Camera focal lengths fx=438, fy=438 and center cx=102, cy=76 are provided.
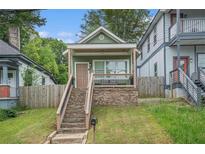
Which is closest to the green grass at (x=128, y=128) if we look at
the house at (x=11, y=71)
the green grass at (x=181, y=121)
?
the green grass at (x=181, y=121)

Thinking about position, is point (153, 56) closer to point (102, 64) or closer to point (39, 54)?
point (102, 64)

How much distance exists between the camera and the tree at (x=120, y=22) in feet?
124

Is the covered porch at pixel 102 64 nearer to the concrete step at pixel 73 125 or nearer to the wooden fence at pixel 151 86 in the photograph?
the wooden fence at pixel 151 86

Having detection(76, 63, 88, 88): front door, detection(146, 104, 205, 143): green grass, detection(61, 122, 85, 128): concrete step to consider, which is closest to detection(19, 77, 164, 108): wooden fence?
detection(76, 63, 88, 88): front door

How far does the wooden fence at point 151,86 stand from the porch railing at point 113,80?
1.08 metres

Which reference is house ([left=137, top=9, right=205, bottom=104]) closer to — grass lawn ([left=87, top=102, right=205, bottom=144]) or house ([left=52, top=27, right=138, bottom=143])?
house ([left=52, top=27, right=138, bottom=143])

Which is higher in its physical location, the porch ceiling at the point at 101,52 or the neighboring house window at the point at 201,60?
the porch ceiling at the point at 101,52

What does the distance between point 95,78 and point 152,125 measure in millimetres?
9129

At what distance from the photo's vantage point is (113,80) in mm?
22875

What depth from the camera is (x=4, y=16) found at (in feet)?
26.7

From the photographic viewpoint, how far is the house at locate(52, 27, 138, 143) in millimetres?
16438

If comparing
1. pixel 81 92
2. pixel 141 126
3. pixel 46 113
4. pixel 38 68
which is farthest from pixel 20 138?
pixel 38 68

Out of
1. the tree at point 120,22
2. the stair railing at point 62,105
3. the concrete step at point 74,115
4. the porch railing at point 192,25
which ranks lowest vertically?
the concrete step at point 74,115

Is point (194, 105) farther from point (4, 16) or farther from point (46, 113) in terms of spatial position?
point (4, 16)
